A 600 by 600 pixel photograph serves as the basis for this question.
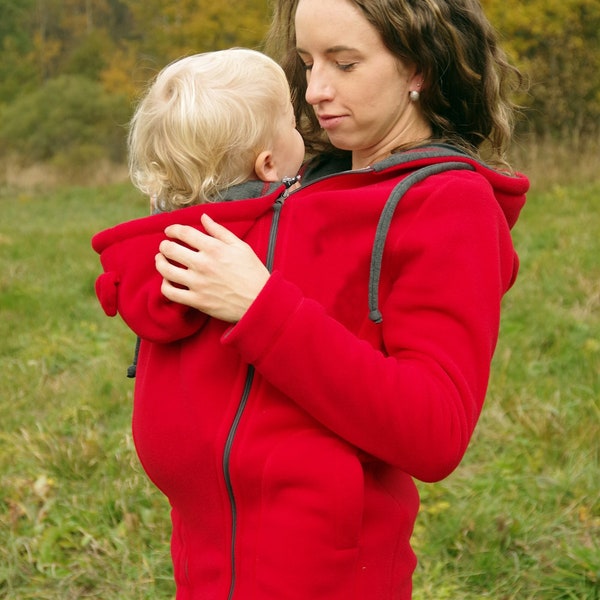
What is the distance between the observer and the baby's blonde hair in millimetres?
1587

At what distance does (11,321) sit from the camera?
6.07 metres

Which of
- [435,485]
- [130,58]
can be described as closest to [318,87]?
[435,485]

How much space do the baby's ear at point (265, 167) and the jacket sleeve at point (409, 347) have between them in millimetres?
282

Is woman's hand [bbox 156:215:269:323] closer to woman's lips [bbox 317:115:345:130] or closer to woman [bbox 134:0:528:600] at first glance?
woman [bbox 134:0:528:600]

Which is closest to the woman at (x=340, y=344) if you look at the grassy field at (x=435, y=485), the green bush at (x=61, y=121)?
the grassy field at (x=435, y=485)

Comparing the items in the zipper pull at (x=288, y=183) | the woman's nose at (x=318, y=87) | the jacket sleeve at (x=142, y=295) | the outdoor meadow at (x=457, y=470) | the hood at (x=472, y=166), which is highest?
the woman's nose at (x=318, y=87)

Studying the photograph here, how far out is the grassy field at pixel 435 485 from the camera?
3100 mm

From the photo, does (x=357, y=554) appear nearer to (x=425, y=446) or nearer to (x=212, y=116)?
(x=425, y=446)

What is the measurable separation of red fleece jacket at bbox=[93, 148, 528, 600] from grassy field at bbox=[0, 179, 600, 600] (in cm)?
156

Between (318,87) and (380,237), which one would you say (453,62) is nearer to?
(318,87)

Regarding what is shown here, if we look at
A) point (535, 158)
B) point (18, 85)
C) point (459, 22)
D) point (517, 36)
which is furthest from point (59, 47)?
point (459, 22)

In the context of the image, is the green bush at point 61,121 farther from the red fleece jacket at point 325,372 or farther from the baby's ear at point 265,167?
the red fleece jacket at point 325,372

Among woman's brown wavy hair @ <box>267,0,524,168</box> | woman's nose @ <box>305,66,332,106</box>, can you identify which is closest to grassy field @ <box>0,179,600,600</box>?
woman's brown wavy hair @ <box>267,0,524,168</box>

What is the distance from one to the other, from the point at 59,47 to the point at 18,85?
7.27 m
